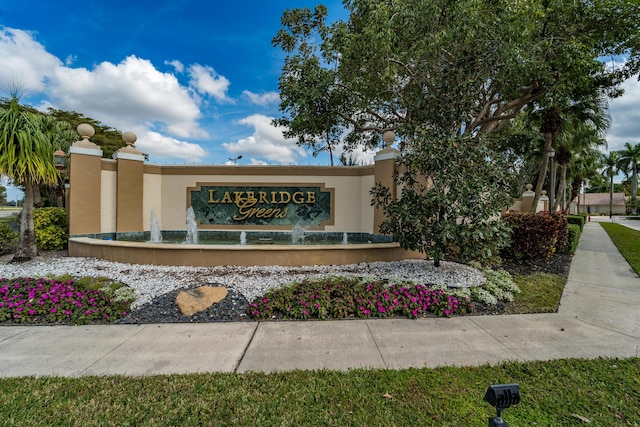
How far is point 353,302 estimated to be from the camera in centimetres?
530

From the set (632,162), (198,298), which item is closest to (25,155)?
(198,298)

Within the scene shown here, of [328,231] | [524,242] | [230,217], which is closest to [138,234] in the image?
[230,217]

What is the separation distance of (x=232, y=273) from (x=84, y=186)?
675cm

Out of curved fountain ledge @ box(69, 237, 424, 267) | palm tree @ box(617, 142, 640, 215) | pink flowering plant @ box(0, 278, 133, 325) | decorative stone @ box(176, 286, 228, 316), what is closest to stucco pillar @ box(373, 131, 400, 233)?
curved fountain ledge @ box(69, 237, 424, 267)

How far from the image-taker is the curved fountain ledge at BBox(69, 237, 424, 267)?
297 inches

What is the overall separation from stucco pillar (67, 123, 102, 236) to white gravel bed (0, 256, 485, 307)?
186 centimetres

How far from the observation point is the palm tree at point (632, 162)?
5522cm

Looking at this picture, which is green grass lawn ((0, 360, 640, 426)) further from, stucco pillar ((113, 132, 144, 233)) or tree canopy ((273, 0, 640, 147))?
stucco pillar ((113, 132, 144, 233))

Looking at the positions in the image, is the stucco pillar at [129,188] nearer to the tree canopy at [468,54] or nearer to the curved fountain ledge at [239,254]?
the curved fountain ledge at [239,254]

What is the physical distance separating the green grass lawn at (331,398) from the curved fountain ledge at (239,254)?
4.38 m

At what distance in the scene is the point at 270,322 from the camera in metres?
4.86

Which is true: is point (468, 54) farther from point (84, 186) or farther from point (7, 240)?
point (7, 240)

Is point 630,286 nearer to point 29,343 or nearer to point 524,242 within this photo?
point 524,242

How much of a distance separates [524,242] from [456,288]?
4.62 meters
